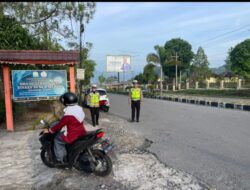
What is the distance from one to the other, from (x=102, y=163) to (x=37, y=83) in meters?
5.92

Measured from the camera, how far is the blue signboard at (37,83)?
9.27 meters

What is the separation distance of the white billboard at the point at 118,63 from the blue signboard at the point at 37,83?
1324 inches

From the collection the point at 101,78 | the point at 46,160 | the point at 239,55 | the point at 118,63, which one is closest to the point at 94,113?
the point at 46,160

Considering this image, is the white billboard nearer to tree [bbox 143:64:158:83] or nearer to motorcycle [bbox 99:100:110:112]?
tree [bbox 143:64:158:83]

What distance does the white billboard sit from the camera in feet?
143

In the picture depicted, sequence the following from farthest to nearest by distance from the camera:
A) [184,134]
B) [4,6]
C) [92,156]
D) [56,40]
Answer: [56,40] → [4,6] → [184,134] → [92,156]

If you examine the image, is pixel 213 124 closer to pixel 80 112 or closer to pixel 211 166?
pixel 211 166

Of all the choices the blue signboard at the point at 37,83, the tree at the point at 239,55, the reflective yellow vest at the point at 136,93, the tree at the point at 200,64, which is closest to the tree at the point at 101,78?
the tree at the point at 200,64

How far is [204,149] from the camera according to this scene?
245 inches

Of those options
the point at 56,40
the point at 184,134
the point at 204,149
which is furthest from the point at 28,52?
the point at 56,40

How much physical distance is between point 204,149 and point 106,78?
3140 inches

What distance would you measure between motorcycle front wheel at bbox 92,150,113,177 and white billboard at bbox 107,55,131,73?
3927 cm

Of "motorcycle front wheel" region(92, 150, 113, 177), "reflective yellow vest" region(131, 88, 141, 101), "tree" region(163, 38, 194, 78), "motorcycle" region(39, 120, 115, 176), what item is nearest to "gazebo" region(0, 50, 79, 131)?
→ "reflective yellow vest" region(131, 88, 141, 101)

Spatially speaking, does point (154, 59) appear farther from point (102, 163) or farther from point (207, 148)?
point (102, 163)
